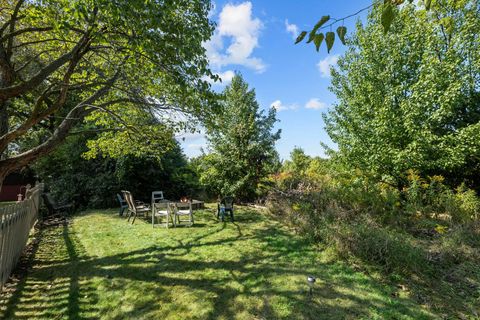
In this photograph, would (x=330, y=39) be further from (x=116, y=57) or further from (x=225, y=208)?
(x=225, y=208)

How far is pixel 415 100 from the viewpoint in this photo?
26.8 ft

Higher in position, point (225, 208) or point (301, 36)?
point (301, 36)

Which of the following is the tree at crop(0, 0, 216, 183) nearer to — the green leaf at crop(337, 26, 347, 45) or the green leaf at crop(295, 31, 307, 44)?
the green leaf at crop(295, 31, 307, 44)

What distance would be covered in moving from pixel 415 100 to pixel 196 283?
848 cm

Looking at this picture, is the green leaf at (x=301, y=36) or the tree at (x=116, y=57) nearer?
the green leaf at (x=301, y=36)

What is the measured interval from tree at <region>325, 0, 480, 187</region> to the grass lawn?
197 inches

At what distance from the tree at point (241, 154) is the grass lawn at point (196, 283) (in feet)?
13.5

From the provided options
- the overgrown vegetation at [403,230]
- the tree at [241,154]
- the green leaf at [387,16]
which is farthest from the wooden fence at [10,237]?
the tree at [241,154]

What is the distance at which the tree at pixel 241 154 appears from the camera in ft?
34.6

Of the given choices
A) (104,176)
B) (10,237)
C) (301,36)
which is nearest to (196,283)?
(10,237)

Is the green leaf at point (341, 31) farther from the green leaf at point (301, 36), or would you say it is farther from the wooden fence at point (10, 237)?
the wooden fence at point (10, 237)

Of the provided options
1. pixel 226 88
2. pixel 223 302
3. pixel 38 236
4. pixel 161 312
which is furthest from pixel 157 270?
pixel 226 88

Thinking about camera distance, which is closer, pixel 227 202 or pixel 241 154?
pixel 227 202

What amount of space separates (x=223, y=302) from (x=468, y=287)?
3.71 m
